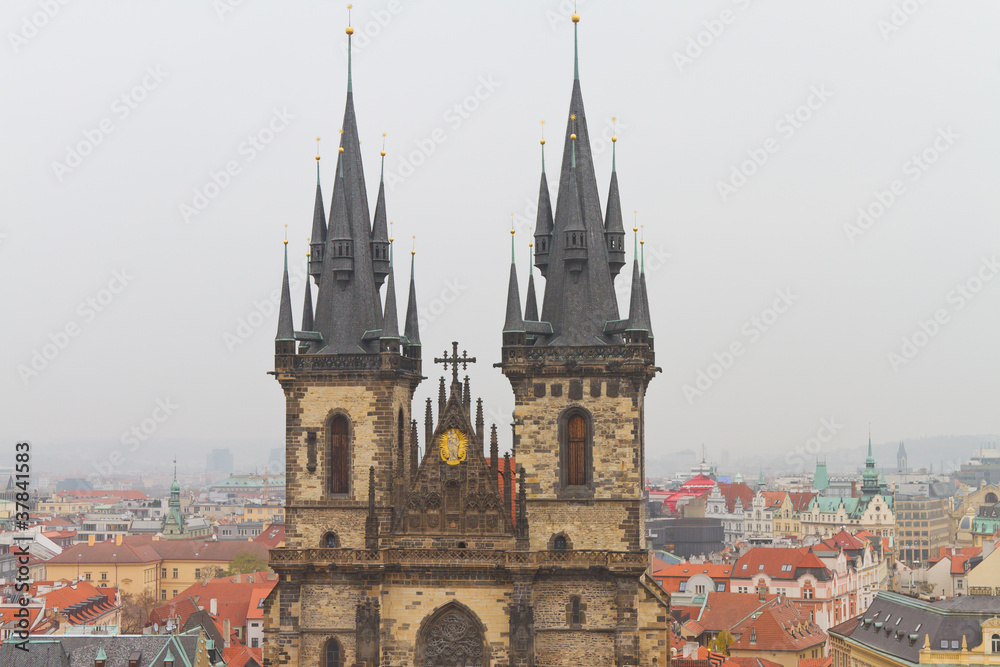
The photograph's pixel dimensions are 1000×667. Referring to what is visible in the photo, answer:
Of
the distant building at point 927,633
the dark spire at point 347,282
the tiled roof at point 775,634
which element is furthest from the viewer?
the tiled roof at point 775,634

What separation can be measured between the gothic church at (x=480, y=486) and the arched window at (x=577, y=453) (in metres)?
0.05

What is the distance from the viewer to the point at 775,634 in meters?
110

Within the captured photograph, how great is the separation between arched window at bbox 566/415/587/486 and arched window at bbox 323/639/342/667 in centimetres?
1104

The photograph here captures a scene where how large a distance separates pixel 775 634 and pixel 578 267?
64697 mm

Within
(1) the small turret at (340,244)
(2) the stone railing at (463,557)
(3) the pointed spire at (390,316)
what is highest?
(1) the small turret at (340,244)

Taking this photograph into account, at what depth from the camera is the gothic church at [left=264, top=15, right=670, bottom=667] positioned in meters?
51.7

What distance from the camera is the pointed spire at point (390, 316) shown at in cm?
5403

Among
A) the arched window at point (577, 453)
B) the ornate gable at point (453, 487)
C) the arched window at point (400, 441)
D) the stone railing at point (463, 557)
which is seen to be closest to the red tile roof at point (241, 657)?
the stone railing at point (463, 557)

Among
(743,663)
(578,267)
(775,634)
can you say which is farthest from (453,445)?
(775,634)

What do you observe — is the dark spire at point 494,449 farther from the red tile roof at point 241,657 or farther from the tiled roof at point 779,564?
the tiled roof at point 779,564

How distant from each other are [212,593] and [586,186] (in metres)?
91.7

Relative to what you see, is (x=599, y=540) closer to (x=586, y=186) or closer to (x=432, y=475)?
(x=432, y=475)

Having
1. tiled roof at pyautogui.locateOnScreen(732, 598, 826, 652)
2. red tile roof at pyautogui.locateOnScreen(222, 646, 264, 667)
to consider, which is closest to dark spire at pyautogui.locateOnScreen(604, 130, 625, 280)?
red tile roof at pyautogui.locateOnScreen(222, 646, 264, 667)

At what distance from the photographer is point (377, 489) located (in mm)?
53188
